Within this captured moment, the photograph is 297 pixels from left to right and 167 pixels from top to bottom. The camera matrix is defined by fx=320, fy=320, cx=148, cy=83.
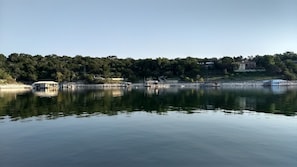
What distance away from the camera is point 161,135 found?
813 inches

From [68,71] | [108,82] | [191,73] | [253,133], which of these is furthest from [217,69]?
[253,133]

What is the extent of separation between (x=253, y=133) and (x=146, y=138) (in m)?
7.20

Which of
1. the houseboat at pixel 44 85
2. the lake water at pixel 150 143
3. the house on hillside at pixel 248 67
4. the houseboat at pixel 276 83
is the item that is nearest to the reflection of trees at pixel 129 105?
the lake water at pixel 150 143

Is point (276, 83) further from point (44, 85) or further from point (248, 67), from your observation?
point (44, 85)

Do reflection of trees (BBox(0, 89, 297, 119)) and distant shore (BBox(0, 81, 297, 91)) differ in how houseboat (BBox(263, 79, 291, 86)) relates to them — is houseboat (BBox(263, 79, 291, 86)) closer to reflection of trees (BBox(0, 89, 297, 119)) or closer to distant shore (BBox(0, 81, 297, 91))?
distant shore (BBox(0, 81, 297, 91))

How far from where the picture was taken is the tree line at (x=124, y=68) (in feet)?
438

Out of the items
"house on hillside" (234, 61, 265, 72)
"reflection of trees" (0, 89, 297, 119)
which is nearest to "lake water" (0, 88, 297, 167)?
"reflection of trees" (0, 89, 297, 119)

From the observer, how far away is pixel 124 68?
481 ft

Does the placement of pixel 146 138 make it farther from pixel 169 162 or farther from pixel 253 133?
pixel 253 133

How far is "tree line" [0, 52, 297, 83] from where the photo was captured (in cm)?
13350

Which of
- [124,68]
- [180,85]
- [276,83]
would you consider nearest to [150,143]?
[180,85]

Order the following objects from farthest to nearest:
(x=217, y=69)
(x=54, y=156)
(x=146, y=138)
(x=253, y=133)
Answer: (x=217, y=69) → (x=253, y=133) → (x=146, y=138) → (x=54, y=156)

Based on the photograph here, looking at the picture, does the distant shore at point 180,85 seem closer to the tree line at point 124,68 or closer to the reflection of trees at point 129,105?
the tree line at point 124,68

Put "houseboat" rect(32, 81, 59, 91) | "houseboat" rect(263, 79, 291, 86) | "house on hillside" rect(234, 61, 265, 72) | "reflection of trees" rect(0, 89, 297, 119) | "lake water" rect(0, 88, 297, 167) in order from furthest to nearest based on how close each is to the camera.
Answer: "house on hillside" rect(234, 61, 265, 72) < "houseboat" rect(263, 79, 291, 86) < "houseboat" rect(32, 81, 59, 91) < "reflection of trees" rect(0, 89, 297, 119) < "lake water" rect(0, 88, 297, 167)
